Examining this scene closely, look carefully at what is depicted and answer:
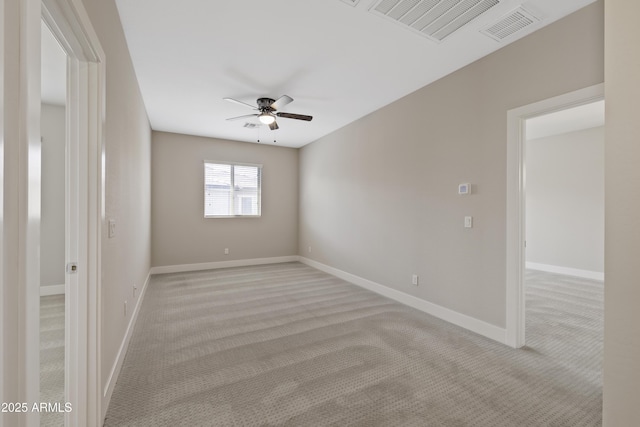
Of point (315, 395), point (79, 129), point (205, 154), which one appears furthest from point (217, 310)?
point (205, 154)

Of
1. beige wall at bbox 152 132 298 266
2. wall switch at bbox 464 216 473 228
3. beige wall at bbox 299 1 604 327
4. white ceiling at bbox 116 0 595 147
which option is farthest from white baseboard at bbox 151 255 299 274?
wall switch at bbox 464 216 473 228

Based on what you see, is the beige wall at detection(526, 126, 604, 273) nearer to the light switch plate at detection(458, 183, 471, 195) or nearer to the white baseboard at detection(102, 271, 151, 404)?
the light switch plate at detection(458, 183, 471, 195)

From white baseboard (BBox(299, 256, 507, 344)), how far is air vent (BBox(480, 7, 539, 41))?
8.94ft

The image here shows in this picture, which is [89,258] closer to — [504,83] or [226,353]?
[226,353]

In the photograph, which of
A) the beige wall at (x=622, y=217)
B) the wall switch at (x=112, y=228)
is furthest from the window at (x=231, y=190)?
the beige wall at (x=622, y=217)

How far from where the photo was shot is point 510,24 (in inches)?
90.9

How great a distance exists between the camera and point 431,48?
266cm

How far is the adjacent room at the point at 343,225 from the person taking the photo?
1.20 metres

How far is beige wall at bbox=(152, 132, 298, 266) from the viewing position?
5473 millimetres

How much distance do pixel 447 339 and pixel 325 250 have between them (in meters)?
3.23

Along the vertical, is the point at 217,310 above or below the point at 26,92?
below

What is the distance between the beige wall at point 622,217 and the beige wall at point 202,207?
230 inches

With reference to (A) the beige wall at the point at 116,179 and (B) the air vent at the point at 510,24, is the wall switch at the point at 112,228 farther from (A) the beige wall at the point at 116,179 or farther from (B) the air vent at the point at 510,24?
(B) the air vent at the point at 510,24

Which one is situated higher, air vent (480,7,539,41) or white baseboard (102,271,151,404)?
air vent (480,7,539,41)
